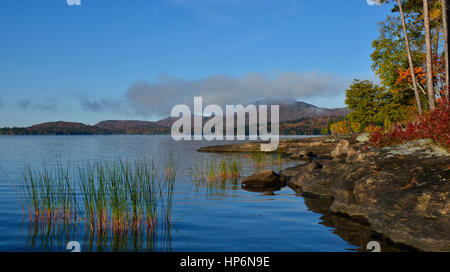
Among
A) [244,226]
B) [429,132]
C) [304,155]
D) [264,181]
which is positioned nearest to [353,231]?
[244,226]

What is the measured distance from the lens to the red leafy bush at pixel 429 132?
12.7 metres

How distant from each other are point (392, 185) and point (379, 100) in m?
37.7

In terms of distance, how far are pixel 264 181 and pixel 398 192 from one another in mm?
9013

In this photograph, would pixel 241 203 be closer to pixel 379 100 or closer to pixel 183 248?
pixel 183 248

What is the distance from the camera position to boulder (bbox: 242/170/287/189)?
59.3 ft

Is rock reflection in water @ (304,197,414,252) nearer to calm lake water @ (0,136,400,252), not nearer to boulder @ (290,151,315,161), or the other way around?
calm lake water @ (0,136,400,252)

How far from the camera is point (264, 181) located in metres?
18.3

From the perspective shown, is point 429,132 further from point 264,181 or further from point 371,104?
point 371,104

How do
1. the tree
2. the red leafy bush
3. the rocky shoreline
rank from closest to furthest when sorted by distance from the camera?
1. the rocky shoreline
2. the red leafy bush
3. the tree

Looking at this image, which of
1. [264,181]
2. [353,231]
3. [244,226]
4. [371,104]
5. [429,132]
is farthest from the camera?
[371,104]

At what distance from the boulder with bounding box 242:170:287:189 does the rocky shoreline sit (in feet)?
5.67

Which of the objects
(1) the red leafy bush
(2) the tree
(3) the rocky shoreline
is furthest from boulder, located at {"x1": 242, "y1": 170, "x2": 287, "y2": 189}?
(2) the tree

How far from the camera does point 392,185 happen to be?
10.6 metres

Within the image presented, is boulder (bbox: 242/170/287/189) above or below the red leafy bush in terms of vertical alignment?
below
